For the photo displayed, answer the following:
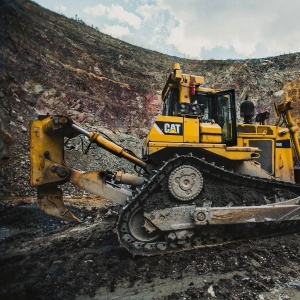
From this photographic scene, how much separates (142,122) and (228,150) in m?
11.3

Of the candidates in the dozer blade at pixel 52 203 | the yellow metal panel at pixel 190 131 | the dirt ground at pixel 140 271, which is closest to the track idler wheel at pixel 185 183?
the yellow metal panel at pixel 190 131

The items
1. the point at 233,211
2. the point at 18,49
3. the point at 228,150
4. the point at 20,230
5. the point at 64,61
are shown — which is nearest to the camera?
the point at 233,211

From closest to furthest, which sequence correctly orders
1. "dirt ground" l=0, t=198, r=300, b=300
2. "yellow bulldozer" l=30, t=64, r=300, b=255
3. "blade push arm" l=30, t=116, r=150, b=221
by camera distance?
"dirt ground" l=0, t=198, r=300, b=300 → "yellow bulldozer" l=30, t=64, r=300, b=255 → "blade push arm" l=30, t=116, r=150, b=221

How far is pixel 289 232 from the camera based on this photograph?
6.46 meters

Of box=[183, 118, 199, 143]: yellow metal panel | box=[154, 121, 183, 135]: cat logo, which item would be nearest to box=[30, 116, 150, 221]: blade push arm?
box=[154, 121, 183, 135]: cat logo

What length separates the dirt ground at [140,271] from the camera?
4414 millimetres

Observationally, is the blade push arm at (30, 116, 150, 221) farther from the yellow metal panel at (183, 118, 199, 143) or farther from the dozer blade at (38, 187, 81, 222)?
the yellow metal panel at (183, 118, 199, 143)

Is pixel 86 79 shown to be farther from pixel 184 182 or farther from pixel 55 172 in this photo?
pixel 184 182

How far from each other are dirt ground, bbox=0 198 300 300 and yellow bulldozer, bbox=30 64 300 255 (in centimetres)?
29

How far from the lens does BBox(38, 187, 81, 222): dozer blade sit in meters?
6.09

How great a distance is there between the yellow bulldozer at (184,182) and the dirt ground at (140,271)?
29cm

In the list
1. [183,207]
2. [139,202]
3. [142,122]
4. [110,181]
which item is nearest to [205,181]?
[183,207]

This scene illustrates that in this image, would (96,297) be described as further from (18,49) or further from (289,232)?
(18,49)

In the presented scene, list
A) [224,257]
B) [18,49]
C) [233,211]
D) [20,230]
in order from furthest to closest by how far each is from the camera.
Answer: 1. [18,49]
2. [20,230]
3. [233,211]
4. [224,257]
